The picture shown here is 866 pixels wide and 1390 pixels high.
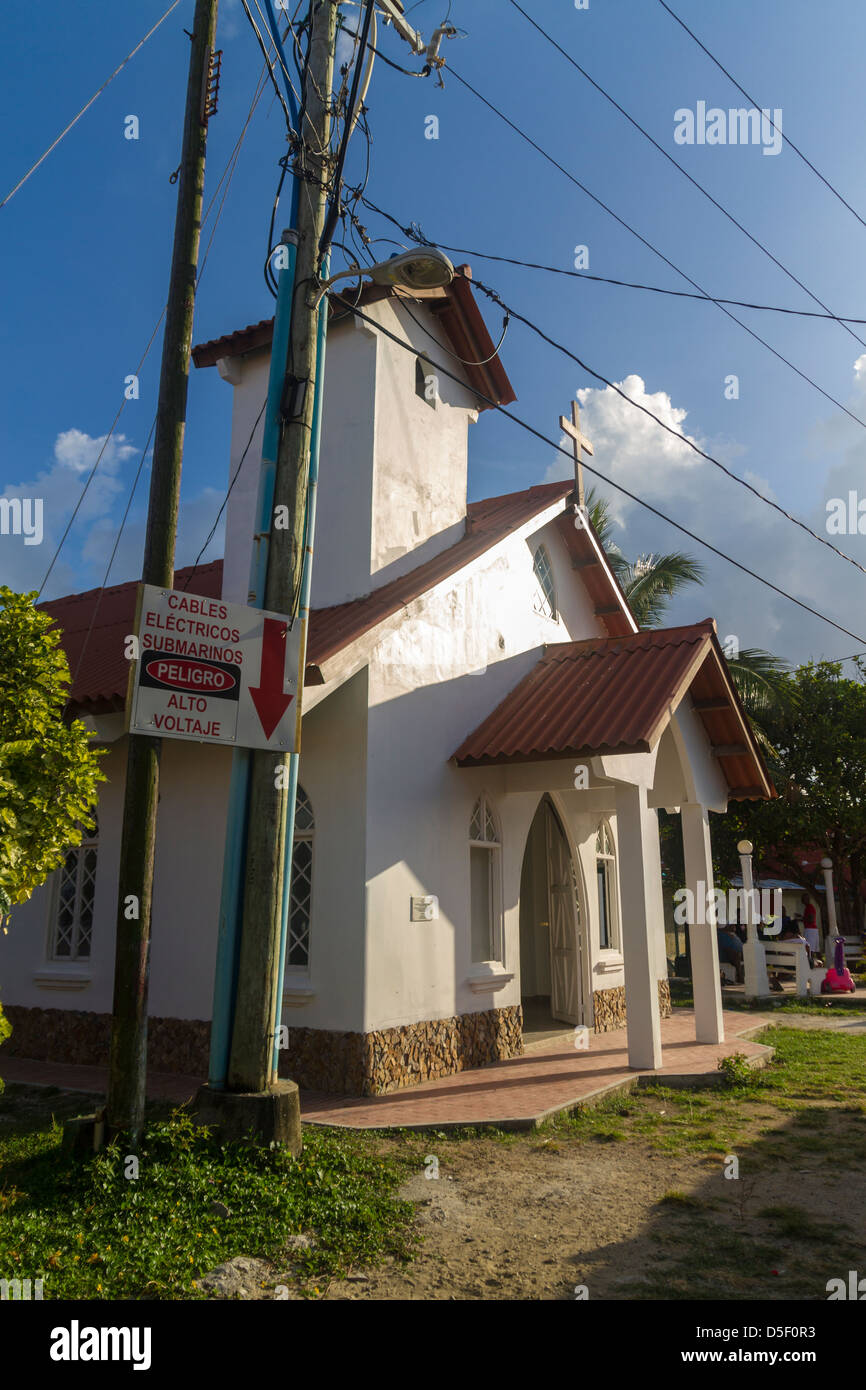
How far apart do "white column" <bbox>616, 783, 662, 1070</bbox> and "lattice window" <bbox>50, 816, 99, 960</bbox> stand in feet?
19.0

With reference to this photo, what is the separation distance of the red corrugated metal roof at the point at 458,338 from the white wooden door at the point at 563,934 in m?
5.93

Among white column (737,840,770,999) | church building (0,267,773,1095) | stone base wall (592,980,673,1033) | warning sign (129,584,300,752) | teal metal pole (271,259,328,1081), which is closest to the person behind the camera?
warning sign (129,584,300,752)

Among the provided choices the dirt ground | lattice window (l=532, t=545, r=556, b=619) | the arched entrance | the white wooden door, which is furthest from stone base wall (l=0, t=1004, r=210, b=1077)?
lattice window (l=532, t=545, r=556, b=619)

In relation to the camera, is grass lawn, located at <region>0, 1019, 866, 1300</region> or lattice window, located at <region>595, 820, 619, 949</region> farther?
lattice window, located at <region>595, 820, 619, 949</region>

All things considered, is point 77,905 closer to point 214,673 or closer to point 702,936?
point 214,673

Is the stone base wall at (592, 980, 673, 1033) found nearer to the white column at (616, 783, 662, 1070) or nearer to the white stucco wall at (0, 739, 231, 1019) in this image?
the white column at (616, 783, 662, 1070)

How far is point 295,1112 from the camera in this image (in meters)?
6.20

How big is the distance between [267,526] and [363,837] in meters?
3.19

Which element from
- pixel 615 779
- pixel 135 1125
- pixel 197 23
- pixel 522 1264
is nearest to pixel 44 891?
pixel 135 1125

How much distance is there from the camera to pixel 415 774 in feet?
31.6

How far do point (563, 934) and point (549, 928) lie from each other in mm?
526

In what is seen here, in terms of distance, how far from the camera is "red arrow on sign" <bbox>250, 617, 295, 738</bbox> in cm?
649

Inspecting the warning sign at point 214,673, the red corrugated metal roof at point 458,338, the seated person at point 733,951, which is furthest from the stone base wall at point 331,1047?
the seated person at point 733,951
